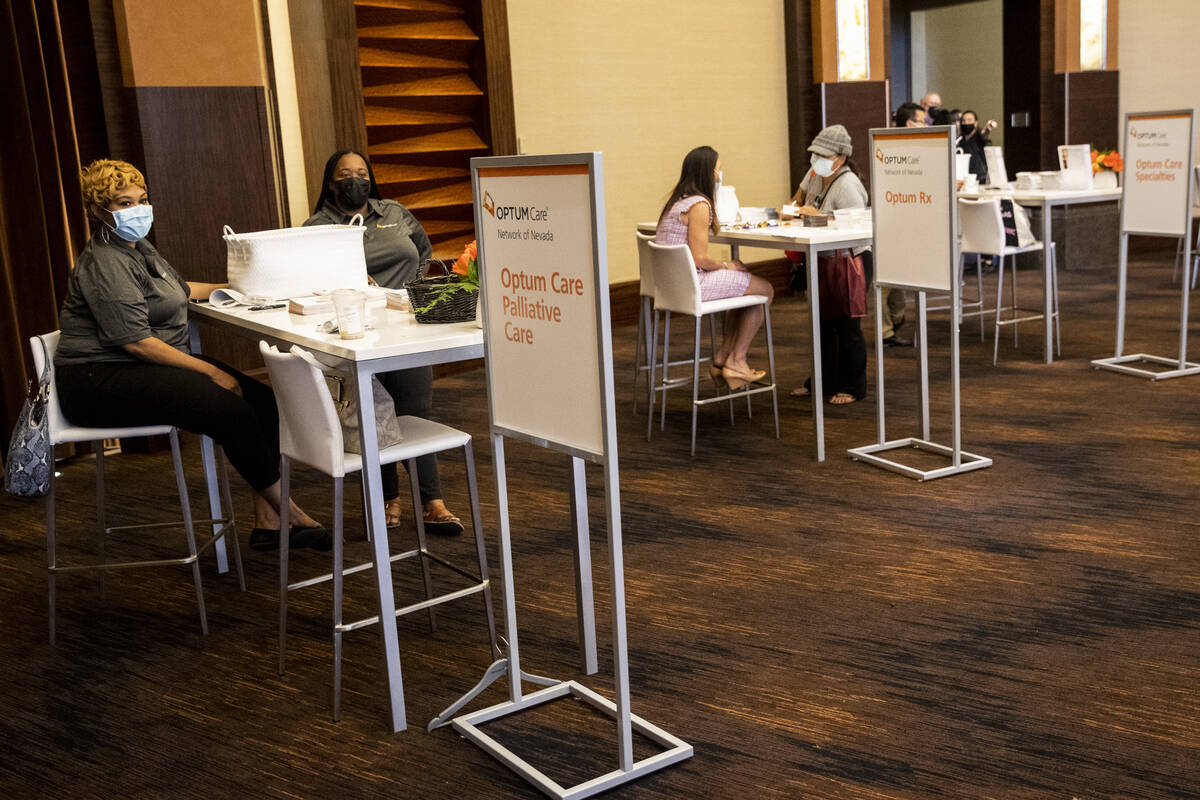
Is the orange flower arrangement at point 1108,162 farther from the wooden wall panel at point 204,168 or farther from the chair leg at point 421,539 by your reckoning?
the chair leg at point 421,539

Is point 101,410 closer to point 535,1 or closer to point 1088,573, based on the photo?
point 1088,573

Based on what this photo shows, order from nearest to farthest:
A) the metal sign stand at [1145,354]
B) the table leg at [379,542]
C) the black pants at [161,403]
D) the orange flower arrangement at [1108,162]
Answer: the table leg at [379,542]
the black pants at [161,403]
the metal sign stand at [1145,354]
the orange flower arrangement at [1108,162]

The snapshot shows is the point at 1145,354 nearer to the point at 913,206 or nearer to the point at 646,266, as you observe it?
the point at 913,206

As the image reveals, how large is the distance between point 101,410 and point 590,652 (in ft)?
5.48

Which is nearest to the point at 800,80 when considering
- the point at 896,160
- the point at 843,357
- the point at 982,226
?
the point at 982,226

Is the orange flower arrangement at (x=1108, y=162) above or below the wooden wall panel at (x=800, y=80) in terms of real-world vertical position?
below

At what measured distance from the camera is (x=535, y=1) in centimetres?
778

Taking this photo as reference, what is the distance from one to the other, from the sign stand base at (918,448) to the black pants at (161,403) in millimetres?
2398

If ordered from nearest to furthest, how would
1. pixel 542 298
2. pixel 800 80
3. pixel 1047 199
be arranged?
1. pixel 542 298
2. pixel 1047 199
3. pixel 800 80

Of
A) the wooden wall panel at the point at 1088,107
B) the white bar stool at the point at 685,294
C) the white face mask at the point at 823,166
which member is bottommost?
the white bar stool at the point at 685,294

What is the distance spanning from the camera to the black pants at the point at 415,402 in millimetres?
4129

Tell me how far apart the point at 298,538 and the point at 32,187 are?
234 centimetres

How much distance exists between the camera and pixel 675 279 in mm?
5004

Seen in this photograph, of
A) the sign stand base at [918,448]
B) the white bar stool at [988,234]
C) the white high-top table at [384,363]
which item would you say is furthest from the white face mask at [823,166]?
the white high-top table at [384,363]
